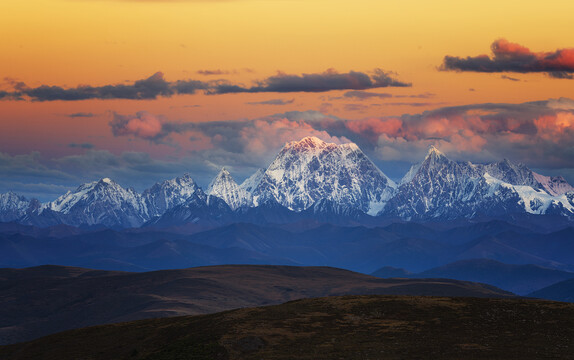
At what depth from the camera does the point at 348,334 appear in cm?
10994

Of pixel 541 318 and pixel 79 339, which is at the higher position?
pixel 541 318

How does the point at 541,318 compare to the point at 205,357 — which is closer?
the point at 205,357

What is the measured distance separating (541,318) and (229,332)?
1716 inches

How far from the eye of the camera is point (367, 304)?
12700 centimetres

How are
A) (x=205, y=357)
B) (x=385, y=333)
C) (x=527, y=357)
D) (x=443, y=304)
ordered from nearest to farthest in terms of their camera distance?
1. (x=527, y=357)
2. (x=205, y=357)
3. (x=385, y=333)
4. (x=443, y=304)

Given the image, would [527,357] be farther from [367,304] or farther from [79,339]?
[79,339]

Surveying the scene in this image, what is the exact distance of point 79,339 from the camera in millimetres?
133500

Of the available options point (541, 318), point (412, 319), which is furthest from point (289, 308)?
point (541, 318)

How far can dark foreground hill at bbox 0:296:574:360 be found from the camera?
101m

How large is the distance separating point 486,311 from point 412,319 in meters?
11.6

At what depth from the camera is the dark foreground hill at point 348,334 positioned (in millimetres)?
101250

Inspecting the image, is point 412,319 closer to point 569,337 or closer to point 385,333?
point 385,333

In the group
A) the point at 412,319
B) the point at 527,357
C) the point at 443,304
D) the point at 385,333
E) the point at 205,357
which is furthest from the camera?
the point at 443,304

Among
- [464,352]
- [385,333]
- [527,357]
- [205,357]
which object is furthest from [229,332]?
[527,357]
